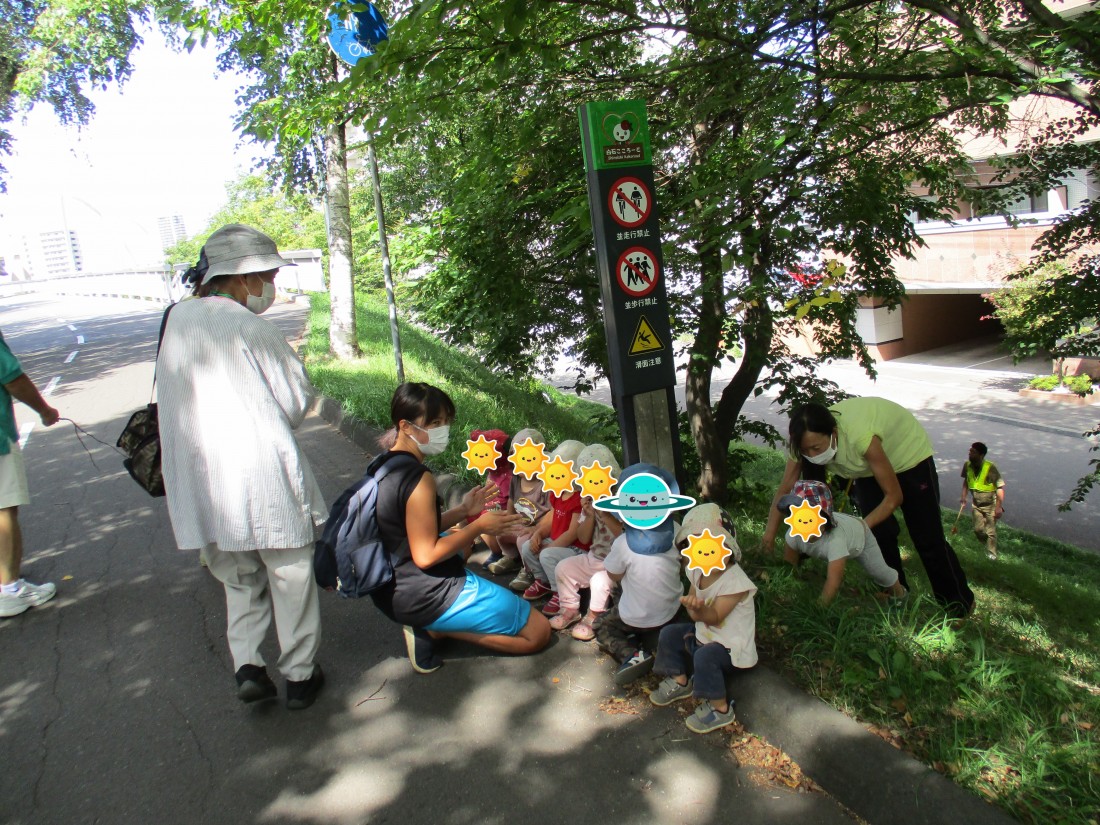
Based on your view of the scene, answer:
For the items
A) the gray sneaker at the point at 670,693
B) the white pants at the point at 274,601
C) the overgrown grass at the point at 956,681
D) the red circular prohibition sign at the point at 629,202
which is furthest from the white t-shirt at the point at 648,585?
the red circular prohibition sign at the point at 629,202

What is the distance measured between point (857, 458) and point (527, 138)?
3410 millimetres

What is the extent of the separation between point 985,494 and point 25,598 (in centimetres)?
910

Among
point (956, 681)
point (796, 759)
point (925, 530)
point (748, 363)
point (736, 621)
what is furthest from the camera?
point (748, 363)

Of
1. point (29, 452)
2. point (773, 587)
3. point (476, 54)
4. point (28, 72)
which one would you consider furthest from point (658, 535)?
point (28, 72)

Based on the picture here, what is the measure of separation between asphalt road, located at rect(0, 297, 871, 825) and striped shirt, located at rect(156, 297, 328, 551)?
2.72ft

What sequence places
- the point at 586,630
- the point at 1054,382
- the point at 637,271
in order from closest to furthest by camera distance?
the point at 637,271, the point at 586,630, the point at 1054,382

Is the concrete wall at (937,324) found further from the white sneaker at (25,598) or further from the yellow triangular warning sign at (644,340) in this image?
the white sneaker at (25,598)

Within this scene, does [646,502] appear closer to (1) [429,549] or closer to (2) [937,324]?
(1) [429,549]

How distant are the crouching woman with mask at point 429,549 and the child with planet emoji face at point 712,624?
754 mm

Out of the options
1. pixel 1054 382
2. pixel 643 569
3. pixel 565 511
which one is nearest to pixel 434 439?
pixel 565 511

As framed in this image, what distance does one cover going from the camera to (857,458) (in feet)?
13.3

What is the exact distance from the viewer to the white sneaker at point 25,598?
4.34 meters

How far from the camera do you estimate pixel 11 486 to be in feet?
14.4

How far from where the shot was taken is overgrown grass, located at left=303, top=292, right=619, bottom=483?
738 cm
